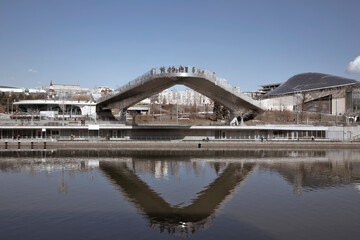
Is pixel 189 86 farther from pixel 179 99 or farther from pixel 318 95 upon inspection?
pixel 179 99

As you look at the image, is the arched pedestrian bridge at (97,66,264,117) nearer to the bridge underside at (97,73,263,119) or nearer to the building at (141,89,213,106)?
the bridge underside at (97,73,263,119)

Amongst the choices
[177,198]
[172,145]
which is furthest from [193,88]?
[177,198]

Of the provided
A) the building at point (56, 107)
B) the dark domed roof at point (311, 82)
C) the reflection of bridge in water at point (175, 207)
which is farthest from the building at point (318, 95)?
the reflection of bridge in water at point (175, 207)

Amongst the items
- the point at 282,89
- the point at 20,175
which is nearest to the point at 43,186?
the point at 20,175

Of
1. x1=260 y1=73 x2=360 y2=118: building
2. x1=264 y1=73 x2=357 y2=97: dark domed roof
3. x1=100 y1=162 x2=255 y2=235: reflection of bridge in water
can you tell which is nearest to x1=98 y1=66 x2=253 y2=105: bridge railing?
x1=100 y1=162 x2=255 y2=235: reflection of bridge in water

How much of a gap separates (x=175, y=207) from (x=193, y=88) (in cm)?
2758

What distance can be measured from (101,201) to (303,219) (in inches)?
398

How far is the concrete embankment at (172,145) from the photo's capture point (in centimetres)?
4025

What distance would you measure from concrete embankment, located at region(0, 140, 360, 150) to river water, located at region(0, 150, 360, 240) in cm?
717

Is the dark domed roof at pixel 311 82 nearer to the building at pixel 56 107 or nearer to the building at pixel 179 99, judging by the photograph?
the building at pixel 179 99

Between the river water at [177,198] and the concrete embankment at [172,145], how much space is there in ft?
23.5

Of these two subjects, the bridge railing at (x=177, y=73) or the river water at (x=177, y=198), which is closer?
the river water at (x=177, y=198)

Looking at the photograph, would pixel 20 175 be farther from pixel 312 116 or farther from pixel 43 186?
pixel 312 116

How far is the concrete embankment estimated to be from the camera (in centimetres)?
4025
